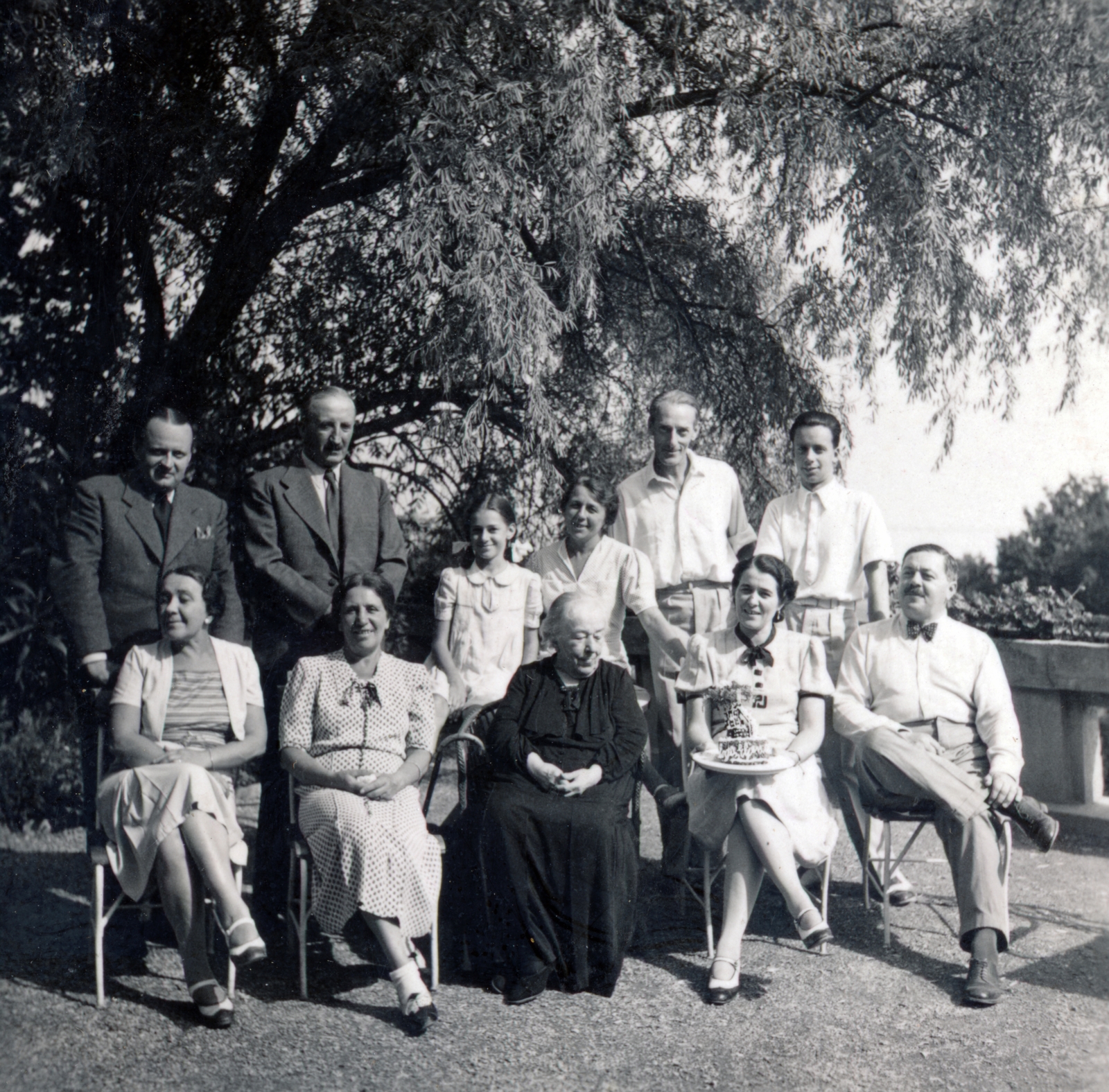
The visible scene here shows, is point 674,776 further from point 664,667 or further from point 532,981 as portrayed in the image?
point 532,981

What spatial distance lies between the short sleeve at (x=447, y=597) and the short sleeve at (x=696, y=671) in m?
0.91

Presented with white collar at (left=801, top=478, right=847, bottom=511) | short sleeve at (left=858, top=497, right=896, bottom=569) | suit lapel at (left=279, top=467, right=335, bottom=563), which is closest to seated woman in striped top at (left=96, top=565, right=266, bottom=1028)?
suit lapel at (left=279, top=467, right=335, bottom=563)

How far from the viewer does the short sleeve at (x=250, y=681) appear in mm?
3656

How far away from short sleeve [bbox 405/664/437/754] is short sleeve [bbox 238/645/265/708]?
1.63 feet

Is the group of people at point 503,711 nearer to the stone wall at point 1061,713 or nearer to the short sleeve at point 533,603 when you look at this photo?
the short sleeve at point 533,603

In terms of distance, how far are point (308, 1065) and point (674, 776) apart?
1897mm

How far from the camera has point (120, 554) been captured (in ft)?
12.1

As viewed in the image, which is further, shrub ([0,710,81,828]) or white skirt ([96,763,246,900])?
shrub ([0,710,81,828])

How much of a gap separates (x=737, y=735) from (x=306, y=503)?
5.60 ft

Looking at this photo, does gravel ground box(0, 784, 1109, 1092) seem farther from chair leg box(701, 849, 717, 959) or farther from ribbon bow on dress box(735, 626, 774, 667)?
ribbon bow on dress box(735, 626, 774, 667)

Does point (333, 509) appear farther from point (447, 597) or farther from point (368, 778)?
point (368, 778)

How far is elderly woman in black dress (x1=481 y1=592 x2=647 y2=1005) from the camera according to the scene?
340 centimetres

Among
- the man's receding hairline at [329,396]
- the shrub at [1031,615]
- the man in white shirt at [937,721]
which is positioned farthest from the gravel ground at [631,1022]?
the man's receding hairline at [329,396]

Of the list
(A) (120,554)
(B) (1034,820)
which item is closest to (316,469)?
(A) (120,554)
